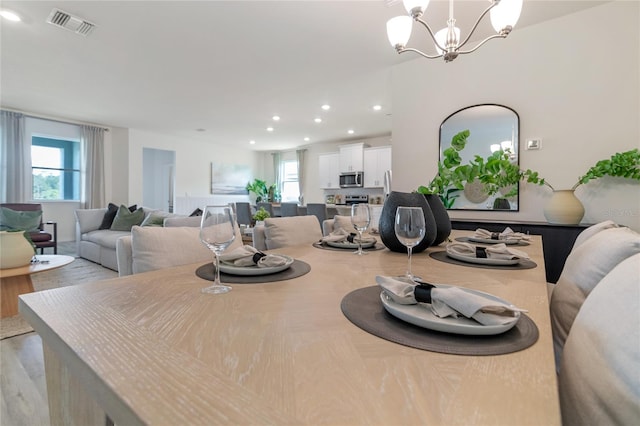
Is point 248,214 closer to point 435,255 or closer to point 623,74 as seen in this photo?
point 435,255

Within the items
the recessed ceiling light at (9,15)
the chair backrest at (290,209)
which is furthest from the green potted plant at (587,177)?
the recessed ceiling light at (9,15)

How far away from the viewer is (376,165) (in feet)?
21.7

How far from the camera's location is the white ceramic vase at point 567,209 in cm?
229

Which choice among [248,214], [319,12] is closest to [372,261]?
[319,12]

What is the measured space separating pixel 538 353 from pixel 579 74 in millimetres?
3108

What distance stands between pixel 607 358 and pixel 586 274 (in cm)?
48

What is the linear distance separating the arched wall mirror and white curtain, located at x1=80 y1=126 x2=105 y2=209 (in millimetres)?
6550

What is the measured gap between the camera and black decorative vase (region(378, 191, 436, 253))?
4.23ft

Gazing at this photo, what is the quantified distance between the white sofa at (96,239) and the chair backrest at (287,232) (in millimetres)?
2925

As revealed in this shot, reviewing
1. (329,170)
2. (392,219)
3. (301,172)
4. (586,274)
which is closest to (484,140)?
(392,219)

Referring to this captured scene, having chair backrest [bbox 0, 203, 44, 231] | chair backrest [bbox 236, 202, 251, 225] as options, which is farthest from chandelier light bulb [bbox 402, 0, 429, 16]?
chair backrest [bbox 0, 203, 44, 231]

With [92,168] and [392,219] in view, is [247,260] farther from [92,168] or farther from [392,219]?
[92,168]

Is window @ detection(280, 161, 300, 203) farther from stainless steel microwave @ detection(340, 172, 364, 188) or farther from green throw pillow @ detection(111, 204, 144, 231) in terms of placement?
green throw pillow @ detection(111, 204, 144, 231)

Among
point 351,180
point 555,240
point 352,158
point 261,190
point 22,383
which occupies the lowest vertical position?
point 22,383
